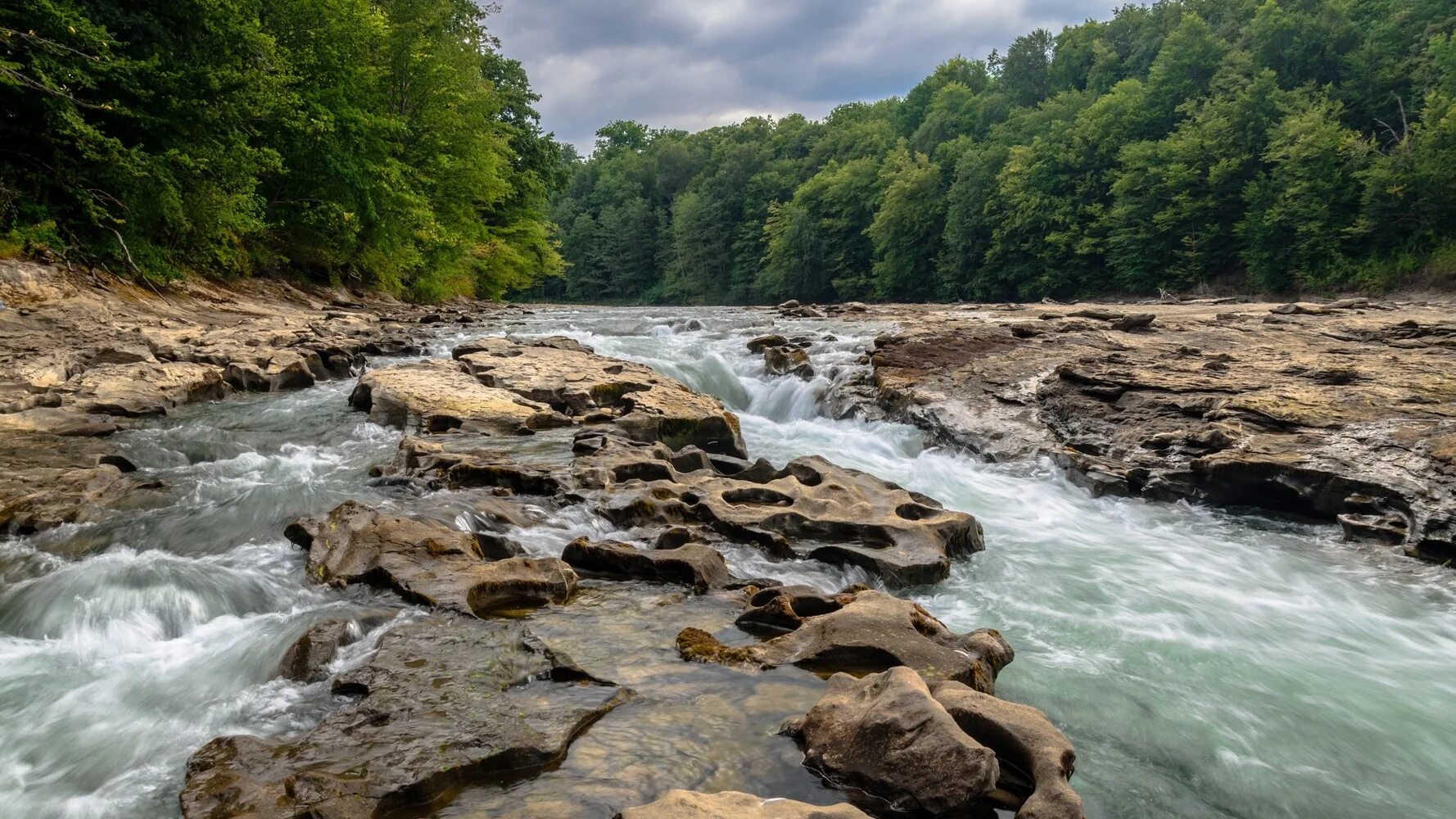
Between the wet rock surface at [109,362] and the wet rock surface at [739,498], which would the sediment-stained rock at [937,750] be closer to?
the wet rock surface at [739,498]

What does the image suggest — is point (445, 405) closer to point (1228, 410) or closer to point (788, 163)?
point (1228, 410)

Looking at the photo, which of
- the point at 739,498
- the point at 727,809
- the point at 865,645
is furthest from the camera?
the point at 739,498

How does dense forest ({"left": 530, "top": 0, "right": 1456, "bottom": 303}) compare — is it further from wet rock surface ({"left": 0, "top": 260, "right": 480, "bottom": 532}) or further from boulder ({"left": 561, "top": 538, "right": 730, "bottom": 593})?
boulder ({"left": 561, "top": 538, "right": 730, "bottom": 593})

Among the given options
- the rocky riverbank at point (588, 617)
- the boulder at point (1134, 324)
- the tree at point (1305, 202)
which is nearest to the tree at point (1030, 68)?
the tree at point (1305, 202)

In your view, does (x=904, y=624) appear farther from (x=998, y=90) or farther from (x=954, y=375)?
(x=998, y=90)

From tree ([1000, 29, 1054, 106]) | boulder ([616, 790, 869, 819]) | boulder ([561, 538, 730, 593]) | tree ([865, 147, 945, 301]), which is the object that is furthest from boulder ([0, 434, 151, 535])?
tree ([1000, 29, 1054, 106])

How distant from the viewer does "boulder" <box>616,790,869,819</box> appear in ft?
8.02

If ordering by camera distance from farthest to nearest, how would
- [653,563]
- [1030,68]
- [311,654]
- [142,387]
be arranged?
[1030,68] → [142,387] → [653,563] → [311,654]

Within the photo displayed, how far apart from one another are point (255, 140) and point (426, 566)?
20297mm

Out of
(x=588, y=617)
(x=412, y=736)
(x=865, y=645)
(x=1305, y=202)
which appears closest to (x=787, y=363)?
(x=588, y=617)

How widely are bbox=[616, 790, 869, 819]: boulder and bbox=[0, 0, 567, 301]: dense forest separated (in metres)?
8.66

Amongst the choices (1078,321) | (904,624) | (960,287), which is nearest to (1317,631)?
(904,624)

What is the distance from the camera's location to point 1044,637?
5.23 meters

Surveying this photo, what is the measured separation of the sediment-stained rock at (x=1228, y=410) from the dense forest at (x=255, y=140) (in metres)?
11.3
